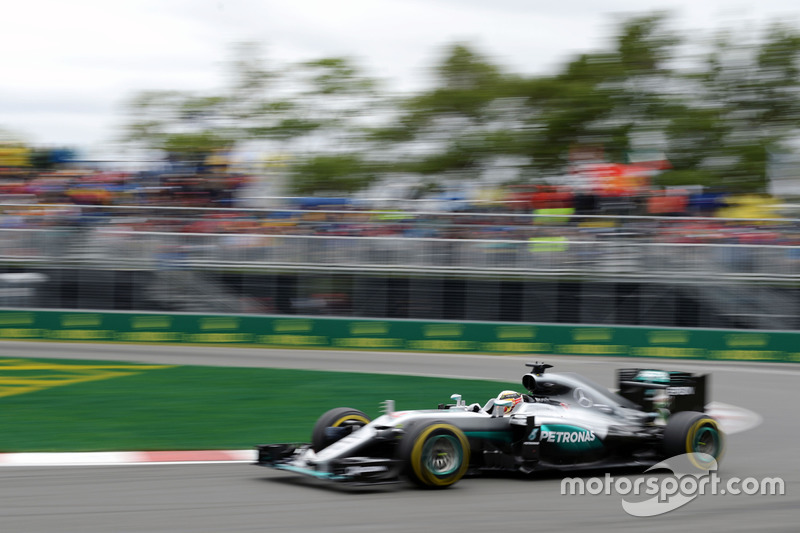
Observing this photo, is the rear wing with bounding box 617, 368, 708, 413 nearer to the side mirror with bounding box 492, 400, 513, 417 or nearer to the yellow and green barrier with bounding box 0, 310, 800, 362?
the side mirror with bounding box 492, 400, 513, 417

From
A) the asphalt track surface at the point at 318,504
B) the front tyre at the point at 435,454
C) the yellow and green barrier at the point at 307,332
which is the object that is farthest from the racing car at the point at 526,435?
the yellow and green barrier at the point at 307,332

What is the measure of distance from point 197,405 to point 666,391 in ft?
18.2

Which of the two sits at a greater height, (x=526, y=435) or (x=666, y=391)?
Answer: (x=666, y=391)

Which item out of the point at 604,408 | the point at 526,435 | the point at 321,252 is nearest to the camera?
the point at 526,435

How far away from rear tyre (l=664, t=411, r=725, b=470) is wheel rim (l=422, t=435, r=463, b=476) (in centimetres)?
192

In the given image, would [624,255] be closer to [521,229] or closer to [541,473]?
[521,229]

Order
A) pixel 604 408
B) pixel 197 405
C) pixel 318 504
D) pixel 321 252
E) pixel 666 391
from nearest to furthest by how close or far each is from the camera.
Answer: pixel 318 504 → pixel 604 408 → pixel 666 391 → pixel 197 405 → pixel 321 252

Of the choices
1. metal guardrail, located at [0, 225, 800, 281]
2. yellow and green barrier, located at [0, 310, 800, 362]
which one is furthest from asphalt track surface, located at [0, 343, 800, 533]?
metal guardrail, located at [0, 225, 800, 281]

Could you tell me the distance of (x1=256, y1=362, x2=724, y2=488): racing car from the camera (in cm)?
681

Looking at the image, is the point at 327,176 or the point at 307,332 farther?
the point at 327,176

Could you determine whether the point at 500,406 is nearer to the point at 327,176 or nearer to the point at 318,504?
the point at 318,504

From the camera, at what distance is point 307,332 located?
1777 cm

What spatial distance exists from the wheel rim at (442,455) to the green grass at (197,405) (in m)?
2.68
